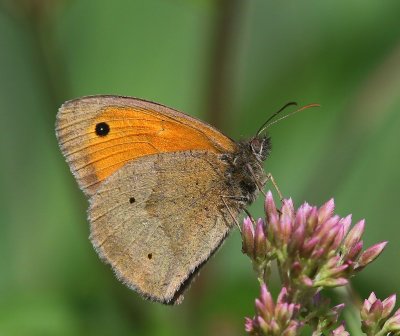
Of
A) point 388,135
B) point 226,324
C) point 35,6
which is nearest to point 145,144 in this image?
point 35,6

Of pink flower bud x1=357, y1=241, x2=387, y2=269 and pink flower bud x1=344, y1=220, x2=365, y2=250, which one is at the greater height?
pink flower bud x1=344, y1=220, x2=365, y2=250

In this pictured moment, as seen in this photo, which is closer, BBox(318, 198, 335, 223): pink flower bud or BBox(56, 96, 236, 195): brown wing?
BBox(318, 198, 335, 223): pink flower bud

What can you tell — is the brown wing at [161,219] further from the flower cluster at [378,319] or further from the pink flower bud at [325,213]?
the flower cluster at [378,319]

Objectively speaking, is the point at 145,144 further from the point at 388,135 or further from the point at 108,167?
the point at 388,135

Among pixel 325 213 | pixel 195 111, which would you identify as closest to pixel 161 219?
pixel 325 213

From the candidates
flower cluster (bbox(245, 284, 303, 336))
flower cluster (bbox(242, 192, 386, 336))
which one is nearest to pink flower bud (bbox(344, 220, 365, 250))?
flower cluster (bbox(242, 192, 386, 336))

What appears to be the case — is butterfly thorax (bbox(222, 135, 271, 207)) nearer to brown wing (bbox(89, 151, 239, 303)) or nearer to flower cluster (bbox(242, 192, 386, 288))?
brown wing (bbox(89, 151, 239, 303))

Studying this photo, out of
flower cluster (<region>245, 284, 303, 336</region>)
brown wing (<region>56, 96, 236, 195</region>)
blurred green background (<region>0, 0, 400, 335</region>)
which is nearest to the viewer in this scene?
flower cluster (<region>245, 284, 303, 336</region>)
